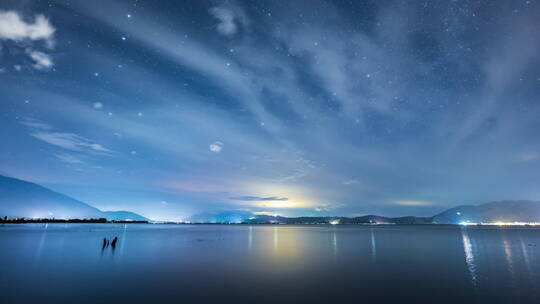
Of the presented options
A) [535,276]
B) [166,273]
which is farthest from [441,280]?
[166,273]

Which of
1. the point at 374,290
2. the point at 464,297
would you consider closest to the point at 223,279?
the point at 374,290

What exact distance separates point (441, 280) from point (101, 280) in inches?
1173

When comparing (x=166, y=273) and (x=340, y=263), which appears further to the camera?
(x=340, y=263)

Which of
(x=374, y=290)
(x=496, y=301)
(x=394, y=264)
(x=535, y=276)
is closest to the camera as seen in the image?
(x=496, y=301)

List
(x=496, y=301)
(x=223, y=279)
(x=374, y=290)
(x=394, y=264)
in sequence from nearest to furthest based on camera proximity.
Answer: (x=496, y=301)
(x=374, y=290)
(x=223, y=279)
(x=394, y=264)

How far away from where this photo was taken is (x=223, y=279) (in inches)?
945

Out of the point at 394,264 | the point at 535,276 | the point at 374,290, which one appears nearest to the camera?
the point at 374,290

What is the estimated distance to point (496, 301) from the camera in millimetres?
18203

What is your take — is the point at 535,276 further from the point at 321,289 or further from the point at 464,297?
the point at 321,289

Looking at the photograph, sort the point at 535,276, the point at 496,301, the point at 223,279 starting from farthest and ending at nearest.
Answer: the point at 535,276, the point at 223,279, the point at 496,301

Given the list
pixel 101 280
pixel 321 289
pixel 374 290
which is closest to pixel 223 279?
pixel 321 289

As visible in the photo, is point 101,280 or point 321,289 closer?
point 321,289

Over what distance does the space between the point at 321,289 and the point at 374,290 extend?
3999mm

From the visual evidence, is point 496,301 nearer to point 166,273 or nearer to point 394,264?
point 394,264
